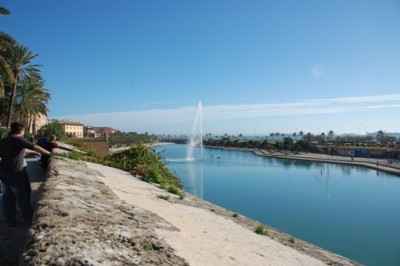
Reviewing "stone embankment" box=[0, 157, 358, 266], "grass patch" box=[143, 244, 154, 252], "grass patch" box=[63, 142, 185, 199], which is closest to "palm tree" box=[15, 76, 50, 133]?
"grass patch" box=[63, 142, 185, 199]

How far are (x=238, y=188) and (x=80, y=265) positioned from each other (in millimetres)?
36972

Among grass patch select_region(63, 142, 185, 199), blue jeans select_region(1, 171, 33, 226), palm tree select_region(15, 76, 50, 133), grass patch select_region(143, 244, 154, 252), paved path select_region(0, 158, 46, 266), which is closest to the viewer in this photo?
grass patch select_region(143, 244, 154, 252)

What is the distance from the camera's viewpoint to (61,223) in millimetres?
3189

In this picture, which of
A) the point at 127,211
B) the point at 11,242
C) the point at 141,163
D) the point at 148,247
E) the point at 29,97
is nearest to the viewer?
the point at 148,247

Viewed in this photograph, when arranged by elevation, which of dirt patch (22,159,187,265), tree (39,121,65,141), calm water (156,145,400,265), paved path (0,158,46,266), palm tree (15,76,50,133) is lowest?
calm water (156,145,400,265)

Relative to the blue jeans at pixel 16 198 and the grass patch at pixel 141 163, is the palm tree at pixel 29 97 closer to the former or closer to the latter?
the grass patch at pixel 141 163

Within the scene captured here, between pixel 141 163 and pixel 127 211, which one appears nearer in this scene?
pixel 127 211

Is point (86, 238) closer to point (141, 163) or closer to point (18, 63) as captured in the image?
point (141, 163)

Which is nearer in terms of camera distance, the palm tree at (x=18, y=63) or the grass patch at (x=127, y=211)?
the grass patch at (x=127, y=211)

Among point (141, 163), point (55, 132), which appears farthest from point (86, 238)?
point (55, 132)

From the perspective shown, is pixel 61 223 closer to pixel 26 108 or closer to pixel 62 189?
pixel 62 189

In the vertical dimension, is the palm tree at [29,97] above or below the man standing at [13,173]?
above

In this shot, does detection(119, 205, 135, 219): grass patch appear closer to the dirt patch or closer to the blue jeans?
the dirt patch

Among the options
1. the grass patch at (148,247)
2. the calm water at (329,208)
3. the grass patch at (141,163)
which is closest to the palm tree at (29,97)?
the calm water at (329,208)
